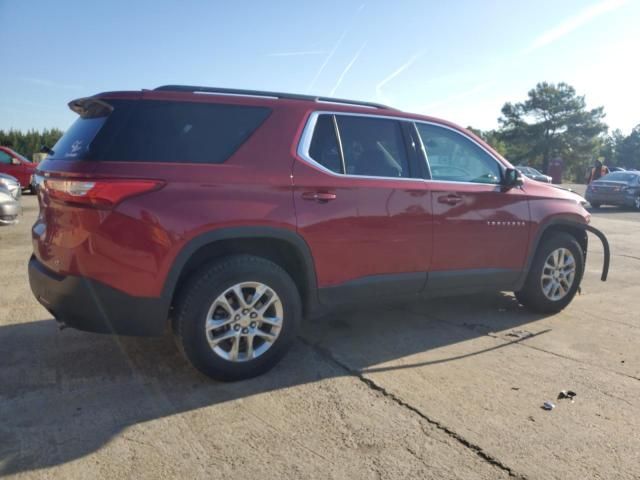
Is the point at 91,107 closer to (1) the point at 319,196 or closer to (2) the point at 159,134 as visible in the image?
(2) the point at 159,134

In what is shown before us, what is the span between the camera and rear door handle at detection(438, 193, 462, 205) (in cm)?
412

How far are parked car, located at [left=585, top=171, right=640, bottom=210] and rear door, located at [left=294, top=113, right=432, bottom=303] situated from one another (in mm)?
18044

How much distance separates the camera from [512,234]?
4.61 m

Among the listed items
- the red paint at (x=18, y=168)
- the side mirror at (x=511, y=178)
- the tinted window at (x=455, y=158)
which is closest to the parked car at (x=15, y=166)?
the red paint at (x=18, y=168)

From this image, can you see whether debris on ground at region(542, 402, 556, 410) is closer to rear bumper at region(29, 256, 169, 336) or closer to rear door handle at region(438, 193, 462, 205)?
rear door handle at region(438, 193, 462, 205)

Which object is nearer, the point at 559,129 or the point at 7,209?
the point at 7,209

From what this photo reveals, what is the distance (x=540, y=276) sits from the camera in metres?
4.91

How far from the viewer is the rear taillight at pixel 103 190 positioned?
2.85m

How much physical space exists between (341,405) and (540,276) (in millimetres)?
2821

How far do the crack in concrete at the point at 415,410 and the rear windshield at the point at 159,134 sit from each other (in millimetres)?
1676

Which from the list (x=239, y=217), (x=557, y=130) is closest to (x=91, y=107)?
(x=239, y=217)

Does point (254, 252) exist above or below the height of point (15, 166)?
below

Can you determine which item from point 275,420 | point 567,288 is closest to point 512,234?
point 567,288

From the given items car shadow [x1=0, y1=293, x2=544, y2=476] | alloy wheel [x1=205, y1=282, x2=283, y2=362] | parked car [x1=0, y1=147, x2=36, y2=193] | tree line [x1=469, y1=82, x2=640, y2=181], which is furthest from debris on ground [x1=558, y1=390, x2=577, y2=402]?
tree line [x1=469, y1=82, x2=640, y2=181]
